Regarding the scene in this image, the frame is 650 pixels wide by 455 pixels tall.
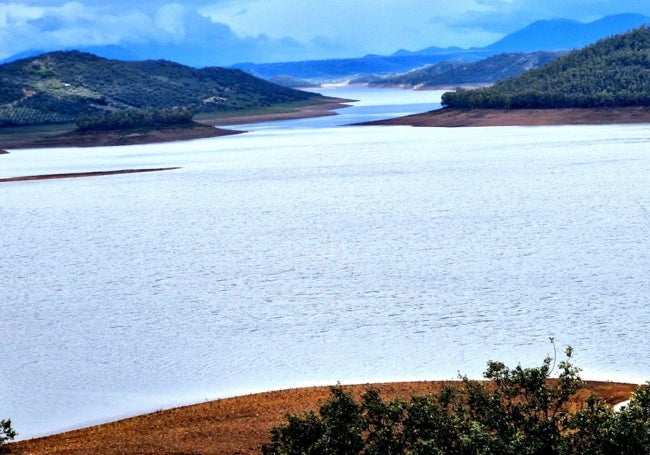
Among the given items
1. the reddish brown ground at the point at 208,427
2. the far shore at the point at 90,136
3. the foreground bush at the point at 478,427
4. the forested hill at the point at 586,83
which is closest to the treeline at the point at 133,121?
the far shore at the point at 90,136

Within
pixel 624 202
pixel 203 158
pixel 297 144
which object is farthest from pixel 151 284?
pixel 297 144

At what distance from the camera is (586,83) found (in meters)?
130

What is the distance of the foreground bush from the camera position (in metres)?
15.4

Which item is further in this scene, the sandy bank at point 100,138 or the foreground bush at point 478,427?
the sandy bank at point 100,138

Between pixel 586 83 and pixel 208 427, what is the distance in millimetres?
116085

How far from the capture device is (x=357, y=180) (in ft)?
245

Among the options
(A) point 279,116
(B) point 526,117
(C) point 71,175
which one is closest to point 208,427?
(C) point 71,175

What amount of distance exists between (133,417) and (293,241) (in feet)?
81.5

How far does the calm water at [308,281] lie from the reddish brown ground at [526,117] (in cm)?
4223

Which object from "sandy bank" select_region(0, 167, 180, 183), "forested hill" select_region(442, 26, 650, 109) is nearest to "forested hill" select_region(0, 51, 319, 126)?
"forested hill" select_region(442, 26, 650, 109)

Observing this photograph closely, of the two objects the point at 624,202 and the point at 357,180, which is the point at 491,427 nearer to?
the point at 624,202

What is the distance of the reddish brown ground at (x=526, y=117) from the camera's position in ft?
391

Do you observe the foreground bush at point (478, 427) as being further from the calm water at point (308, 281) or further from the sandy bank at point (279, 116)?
the sandy bank at point (279, 116)

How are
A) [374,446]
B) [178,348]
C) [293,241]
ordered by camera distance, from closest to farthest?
[374,446] → [178,348] → [293,241]
